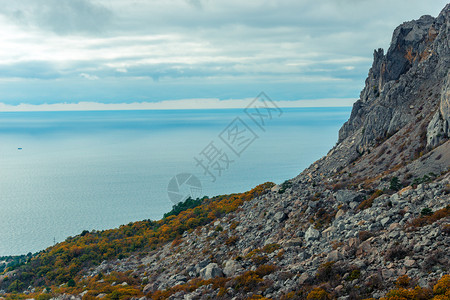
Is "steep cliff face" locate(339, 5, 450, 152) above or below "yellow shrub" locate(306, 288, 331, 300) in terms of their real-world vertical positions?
above

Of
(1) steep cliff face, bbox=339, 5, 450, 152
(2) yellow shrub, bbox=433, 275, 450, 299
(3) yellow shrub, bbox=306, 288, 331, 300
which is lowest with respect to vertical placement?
(2) yellow shrub, bbox=433, 275, 450, 299

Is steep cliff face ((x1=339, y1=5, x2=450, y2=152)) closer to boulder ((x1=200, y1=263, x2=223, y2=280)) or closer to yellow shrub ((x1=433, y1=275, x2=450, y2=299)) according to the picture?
yellow shrub ((x1=433, y1=275, x2=450, y2=299))

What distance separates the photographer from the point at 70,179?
620 feet

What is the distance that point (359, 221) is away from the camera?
89.2ft

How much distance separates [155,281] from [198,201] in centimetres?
4283

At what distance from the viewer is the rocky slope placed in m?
20.2

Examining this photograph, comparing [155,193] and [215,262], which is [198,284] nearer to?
[215,262]

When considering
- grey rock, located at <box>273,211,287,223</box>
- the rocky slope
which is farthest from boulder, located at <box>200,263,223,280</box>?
grey rock, located at <box>273,211,287,223</box>

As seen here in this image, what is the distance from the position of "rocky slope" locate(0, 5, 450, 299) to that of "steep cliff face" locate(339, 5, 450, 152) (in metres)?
0.15

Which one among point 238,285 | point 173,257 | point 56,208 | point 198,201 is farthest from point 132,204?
point 238,285

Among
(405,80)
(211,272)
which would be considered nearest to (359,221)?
(211,272)

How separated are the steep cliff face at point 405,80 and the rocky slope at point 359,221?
15 centimetres

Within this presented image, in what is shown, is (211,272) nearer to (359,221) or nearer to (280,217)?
(280,217)

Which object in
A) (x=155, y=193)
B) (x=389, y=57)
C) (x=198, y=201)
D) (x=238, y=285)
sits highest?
(x=155, y=193)
